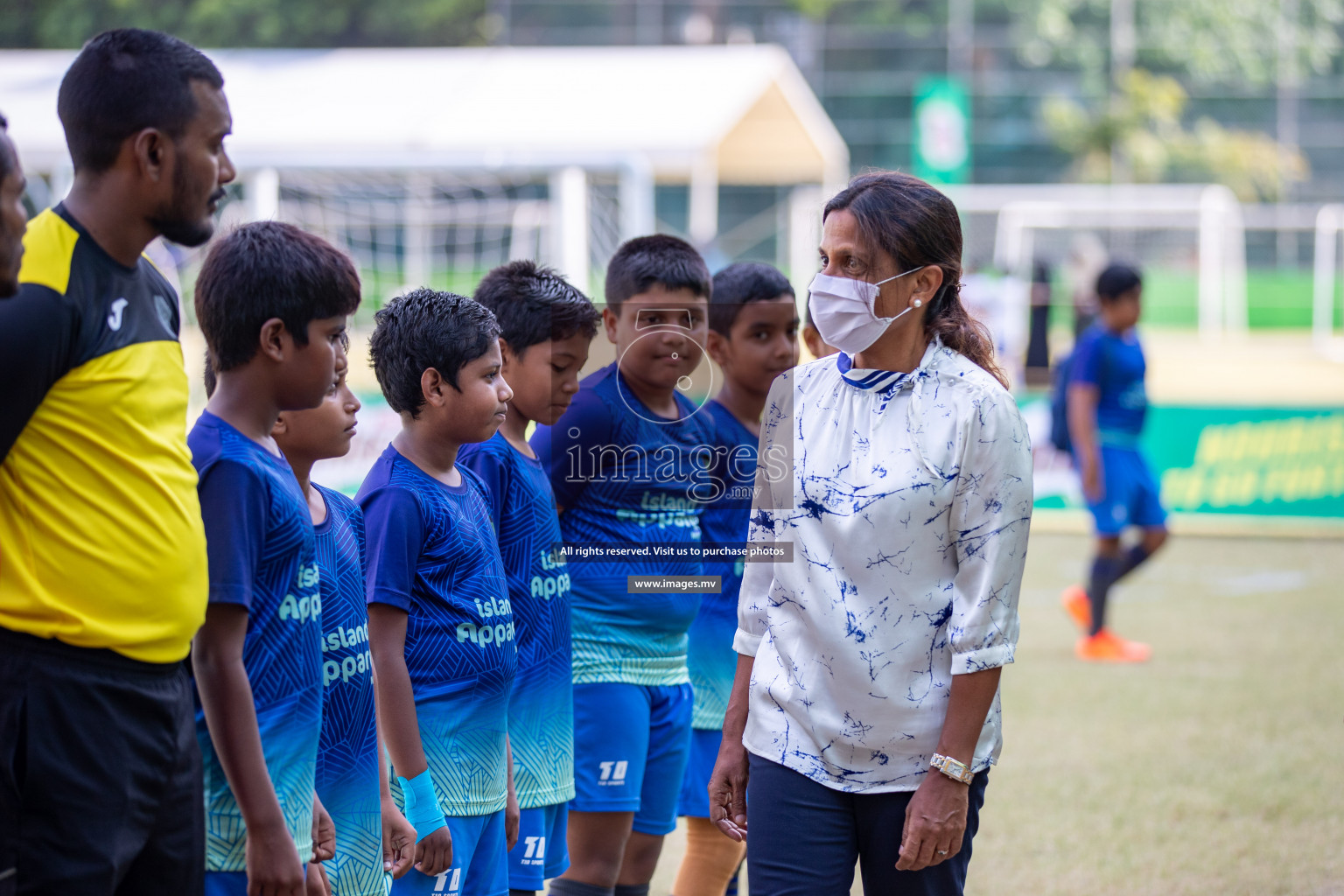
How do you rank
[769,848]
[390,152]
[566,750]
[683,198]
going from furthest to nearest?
1. [683,198]
2. [390,152]
3. [566,750]
4. [769,848]

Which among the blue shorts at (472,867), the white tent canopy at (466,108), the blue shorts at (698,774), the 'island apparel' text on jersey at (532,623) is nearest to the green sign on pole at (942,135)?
the white tent canopy at (466,108)

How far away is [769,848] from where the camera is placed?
2375mm

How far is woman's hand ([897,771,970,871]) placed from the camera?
7.37ft

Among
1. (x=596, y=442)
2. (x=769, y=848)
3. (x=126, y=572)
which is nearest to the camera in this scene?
(x=126, y=572)

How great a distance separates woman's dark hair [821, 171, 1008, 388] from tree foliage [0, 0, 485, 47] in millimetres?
34761

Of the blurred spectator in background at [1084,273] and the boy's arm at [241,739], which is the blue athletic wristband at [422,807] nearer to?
the boy's arm at [241,739]

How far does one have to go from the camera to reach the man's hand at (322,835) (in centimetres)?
224

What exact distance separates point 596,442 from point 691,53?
19.3 metres

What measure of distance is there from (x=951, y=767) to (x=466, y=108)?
18.0 m

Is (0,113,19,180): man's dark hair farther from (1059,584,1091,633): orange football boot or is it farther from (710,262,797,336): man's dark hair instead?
(1059,584,1091,633): orange football boot

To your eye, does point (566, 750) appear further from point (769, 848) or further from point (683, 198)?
point (683, 198)

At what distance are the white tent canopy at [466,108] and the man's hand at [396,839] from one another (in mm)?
12875

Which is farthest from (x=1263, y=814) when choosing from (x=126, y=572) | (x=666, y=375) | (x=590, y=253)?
(x=590, y=253)

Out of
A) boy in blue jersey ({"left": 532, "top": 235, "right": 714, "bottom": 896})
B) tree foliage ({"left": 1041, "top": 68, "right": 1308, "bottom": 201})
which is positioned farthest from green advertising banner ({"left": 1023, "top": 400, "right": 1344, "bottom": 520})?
tree foliage ({"left": 1041, "top": 68, "right": 1308, "bottom": 201})
